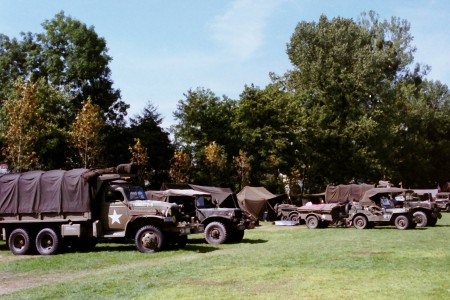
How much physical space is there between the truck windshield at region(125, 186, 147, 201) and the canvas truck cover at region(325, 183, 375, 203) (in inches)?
873

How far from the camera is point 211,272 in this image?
11.6 metres

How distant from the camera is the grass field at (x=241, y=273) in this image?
915 centimetres

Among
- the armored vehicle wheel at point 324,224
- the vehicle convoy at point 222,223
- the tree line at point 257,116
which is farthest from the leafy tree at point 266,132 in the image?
the vehicle convoy at point 222,223

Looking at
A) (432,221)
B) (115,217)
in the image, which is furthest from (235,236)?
(432,221)

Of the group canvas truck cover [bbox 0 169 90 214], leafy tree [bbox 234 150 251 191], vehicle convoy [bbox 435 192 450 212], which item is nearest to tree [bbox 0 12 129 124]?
leafy tree [bbox 234 150 251 191]

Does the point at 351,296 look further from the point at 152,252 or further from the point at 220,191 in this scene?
the point at 220,191

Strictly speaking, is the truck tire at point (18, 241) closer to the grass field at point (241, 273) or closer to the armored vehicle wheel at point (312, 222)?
the grass field at point (241, 273)

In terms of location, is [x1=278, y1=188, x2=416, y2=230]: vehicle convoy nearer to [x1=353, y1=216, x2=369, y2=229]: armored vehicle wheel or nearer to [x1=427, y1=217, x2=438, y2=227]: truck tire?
[x1=353, y1=216, x2=369, y2=229]: armored vehicle wheel

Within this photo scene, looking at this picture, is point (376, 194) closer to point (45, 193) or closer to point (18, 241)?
point (45, 193)

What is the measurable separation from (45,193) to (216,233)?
6.44 m

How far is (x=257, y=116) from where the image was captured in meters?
46.2

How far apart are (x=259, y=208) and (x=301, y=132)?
13.9 meters

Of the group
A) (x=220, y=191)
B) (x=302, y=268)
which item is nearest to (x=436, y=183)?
(x=220, y=191)

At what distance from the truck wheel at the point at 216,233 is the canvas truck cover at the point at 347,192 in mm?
19158
